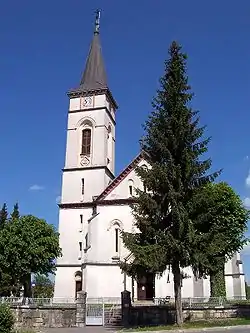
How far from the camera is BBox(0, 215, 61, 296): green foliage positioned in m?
37.3

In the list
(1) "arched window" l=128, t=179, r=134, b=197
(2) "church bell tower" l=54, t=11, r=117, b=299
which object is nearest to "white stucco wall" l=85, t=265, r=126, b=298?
(2) "church bell tower" l=54, t=11, r=117, b=299

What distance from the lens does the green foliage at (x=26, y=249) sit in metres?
37.3

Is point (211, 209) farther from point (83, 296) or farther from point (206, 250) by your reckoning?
point (83, 296)

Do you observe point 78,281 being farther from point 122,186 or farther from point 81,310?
point 81,310

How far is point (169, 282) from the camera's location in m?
35.9

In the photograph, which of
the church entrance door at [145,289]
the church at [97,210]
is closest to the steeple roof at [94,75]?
the church at [97,210]

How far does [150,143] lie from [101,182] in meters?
21.8

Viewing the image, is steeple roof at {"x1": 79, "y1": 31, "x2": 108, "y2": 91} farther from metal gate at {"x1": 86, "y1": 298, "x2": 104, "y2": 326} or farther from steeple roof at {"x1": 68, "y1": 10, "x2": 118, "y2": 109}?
metal gate at {"x1": 86, "y1": 298, "x2": 104, "y2": 326}

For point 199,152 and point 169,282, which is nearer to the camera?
point 199,152

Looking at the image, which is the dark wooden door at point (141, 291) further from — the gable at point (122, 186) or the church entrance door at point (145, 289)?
the gable at point (122, 186)

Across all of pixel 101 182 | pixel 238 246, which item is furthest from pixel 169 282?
pixel 101 182

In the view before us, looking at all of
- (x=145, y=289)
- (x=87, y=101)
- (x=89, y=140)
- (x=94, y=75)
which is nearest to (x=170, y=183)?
(x=145, y=289)

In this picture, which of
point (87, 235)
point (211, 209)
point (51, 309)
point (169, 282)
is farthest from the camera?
point (87, 235)

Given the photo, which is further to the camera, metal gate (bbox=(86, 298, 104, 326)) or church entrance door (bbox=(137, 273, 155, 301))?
church entrance door (bbox=(137, 273, 155, 301))
